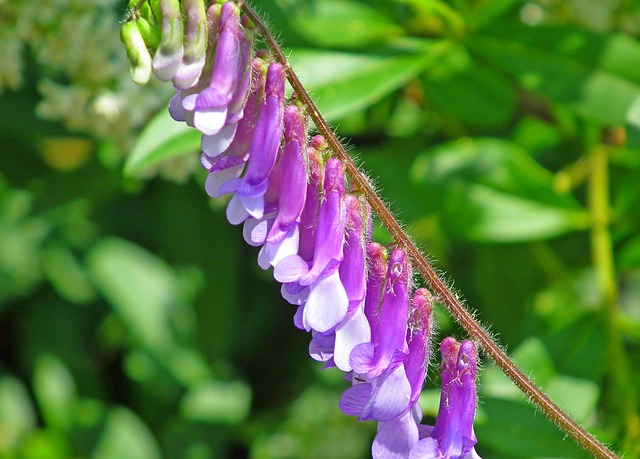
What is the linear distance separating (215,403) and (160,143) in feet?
4.40

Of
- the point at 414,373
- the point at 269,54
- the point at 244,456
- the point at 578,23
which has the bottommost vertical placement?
the point at 244,456

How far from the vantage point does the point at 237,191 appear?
1.36 metres

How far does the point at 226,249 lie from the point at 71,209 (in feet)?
1.71

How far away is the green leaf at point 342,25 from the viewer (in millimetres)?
2346

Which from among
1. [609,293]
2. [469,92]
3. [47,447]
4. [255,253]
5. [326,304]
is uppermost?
[326,304]

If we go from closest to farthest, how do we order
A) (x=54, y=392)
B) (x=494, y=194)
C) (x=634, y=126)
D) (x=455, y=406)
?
(x=455, y=406) < (x=634, y=126) < (x=494, y=194) < (x=54, y=392)

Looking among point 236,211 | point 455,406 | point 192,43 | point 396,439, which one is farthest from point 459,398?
point 192,43

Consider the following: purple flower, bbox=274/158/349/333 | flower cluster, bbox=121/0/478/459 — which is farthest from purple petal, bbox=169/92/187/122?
purple flower, bbox=274/158/349/333

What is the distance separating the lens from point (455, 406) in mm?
1399

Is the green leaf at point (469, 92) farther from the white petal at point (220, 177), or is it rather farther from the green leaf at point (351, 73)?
the white petal at point (220, 177)

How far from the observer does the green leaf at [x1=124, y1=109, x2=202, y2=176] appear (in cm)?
199

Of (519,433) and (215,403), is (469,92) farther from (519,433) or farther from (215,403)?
(215,403)

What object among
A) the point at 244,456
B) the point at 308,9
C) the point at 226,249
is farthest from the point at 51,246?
the point at 308,9

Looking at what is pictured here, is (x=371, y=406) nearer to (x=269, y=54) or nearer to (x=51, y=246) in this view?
(x=269, y=54)
